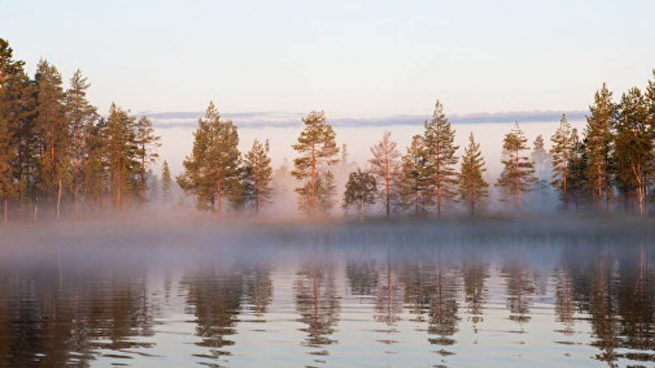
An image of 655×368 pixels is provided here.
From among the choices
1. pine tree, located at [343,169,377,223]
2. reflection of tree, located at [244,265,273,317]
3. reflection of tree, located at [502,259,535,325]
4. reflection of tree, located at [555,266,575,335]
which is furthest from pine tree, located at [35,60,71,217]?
reflection of tree, located at [555,266,575,335]

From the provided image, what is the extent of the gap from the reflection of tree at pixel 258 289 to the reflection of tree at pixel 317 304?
1.18 m

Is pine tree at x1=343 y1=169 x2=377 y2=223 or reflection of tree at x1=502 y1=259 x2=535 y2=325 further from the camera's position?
pine tree at x1=343 y1=169 x2=377 y2=223

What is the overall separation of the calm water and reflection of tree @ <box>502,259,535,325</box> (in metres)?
0.09

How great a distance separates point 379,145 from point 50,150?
49.5 metres

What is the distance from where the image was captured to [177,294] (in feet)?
104

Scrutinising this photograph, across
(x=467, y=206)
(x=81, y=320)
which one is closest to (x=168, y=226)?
(x=467, y=206)

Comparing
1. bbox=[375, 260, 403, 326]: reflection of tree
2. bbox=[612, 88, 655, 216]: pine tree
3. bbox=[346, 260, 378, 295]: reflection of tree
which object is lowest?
bbox=[346, 260, 378, 295]: reflection of tree

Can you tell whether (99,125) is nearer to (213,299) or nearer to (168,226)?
(168,226)

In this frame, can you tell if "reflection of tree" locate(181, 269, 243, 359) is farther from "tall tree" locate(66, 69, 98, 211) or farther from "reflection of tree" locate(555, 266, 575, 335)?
"tall tree" locate(66, 69, 98, 211)

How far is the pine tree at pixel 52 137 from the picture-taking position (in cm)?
9731

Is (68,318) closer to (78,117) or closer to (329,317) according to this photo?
(329,317)

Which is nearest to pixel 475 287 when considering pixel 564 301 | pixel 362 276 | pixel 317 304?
pixel 564 301

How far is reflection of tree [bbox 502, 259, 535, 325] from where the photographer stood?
24672mm

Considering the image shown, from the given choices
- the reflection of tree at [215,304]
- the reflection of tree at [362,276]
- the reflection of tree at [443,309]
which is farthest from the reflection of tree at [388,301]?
the reflection of tree at [215,304]
